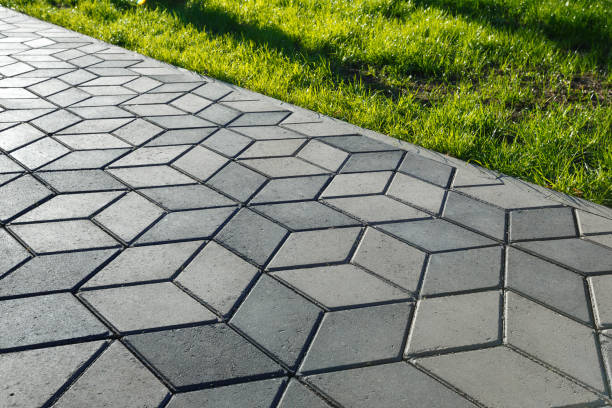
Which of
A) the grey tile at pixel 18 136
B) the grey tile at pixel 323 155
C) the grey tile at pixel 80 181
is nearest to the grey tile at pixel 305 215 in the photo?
the grey tile at pixel 323 155

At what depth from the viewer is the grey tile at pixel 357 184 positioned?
10.2ft

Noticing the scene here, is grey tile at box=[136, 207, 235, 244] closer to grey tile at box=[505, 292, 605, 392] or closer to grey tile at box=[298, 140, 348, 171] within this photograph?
grey tile at box=[298, 140, 348, 171]

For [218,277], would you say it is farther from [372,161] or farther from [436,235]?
[372,161]

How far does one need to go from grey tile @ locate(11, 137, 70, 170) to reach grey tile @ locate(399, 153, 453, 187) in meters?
2.18

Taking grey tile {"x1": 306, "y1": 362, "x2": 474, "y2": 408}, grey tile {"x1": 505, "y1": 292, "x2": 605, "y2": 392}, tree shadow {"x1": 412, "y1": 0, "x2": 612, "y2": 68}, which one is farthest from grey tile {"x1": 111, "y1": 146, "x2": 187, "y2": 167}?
tree shadow {"x1": 412, "y1": 0, "x2": 612, "y2": 68}

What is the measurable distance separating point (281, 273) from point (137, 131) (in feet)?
6.26

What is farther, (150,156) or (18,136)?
(18,136)

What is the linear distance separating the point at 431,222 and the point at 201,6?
5106 mm

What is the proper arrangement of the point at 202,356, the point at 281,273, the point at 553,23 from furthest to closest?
1. the point at 553,23
2. the point at 281,273
3. the point at 202,356

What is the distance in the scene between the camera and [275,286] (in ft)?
7.70

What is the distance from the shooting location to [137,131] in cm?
377

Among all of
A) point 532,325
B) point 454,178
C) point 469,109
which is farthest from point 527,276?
point 469,109

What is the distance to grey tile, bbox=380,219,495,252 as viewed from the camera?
2654 mm

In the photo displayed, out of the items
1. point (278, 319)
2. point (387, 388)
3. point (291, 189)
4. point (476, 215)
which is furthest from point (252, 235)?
point (476, 215)
